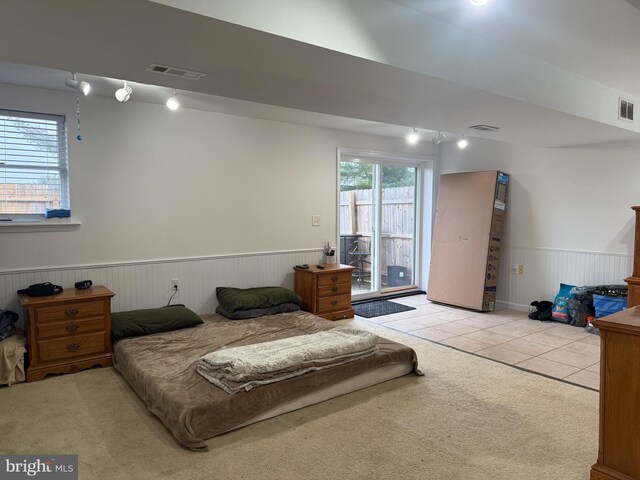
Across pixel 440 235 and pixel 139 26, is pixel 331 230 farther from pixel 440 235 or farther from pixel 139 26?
pixel 139 26

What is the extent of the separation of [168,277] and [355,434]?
270 centimetres

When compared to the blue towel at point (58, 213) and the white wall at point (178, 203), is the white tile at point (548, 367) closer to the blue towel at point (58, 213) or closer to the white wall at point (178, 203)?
the white wall at point (178, 203)

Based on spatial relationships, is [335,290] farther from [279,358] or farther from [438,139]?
[438,139]

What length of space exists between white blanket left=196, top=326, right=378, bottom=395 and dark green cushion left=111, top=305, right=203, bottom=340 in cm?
105

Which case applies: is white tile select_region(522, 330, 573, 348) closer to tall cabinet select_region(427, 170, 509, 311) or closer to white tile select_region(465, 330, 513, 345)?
white tile select_region(465, 330, 513, 345)

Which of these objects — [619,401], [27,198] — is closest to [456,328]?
[619,401]

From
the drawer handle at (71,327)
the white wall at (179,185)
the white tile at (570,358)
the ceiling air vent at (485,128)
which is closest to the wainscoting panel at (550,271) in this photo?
the white tile at (570,358)

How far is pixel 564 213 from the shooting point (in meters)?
5.23

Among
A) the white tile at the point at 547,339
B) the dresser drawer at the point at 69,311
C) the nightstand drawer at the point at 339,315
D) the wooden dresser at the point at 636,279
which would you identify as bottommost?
the white tile at the point at 547,339

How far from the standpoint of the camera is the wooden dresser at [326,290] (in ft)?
16.2

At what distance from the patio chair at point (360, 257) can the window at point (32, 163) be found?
3749 mm

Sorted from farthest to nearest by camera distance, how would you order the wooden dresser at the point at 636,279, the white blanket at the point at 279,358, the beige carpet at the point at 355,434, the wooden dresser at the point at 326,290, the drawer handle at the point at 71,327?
the wooden dresser at the point at 326,290 → the wooden dresser at the point at 636,279 → the drawer handle at the point at 71,327 → the white blanket at the point at 279,358 → the beige carpet at the point at 355,434

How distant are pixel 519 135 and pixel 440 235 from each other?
2.09m

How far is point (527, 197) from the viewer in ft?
18.3
